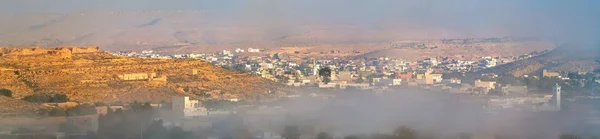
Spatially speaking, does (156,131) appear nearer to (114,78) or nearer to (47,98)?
(47,98)

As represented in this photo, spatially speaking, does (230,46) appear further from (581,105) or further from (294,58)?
(581,105)

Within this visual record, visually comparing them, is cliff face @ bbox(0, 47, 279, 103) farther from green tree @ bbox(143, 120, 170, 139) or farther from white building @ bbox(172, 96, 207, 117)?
green tree @ bbox(143, 120, 170, 139)

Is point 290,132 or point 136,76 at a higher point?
point 136,76

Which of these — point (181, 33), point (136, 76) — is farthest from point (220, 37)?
point (136, 76)

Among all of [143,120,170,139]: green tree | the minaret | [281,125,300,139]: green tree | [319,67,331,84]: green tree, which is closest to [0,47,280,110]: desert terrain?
[319,67,331,84]: green tree

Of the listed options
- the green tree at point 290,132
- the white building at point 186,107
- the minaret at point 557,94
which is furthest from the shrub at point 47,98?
the minaret at point 557,94

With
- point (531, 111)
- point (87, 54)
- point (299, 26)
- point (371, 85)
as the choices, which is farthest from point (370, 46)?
point (531, 111)

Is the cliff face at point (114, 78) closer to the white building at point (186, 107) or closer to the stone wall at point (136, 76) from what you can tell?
the stone wall at point (136, 76)
